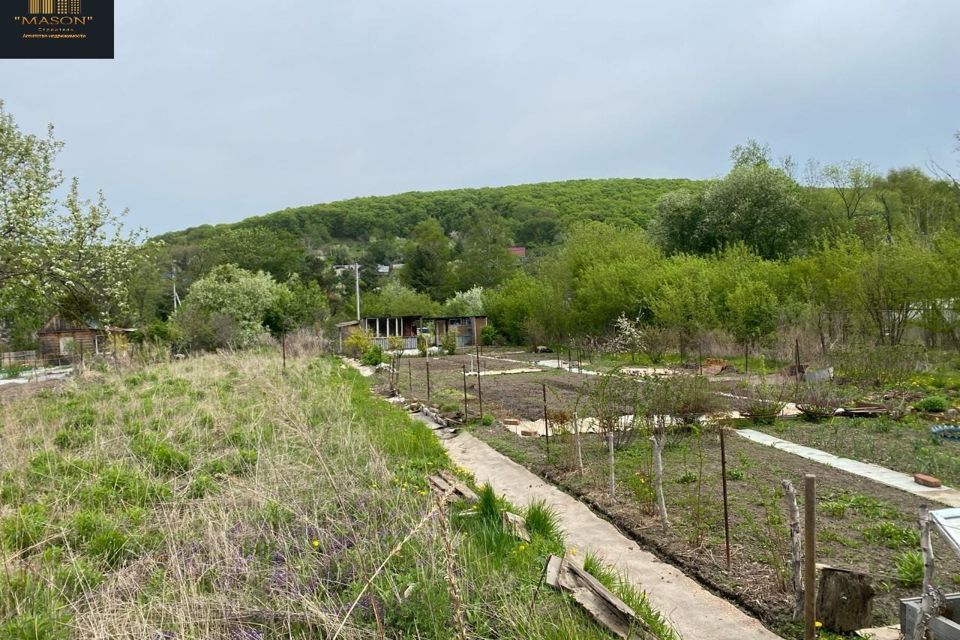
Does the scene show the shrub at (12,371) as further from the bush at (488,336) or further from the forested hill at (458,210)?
the forested hill at (458,210)

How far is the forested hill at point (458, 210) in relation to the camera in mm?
73312

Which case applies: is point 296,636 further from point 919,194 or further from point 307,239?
point 307,239

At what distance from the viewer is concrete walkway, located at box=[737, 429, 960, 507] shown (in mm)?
6504

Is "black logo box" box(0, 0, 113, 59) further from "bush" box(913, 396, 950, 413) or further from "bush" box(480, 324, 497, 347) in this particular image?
"bush" box(480, 324, 497, 347)

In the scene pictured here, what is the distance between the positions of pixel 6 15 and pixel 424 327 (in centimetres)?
3227

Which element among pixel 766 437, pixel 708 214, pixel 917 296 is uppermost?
pixel 708 214

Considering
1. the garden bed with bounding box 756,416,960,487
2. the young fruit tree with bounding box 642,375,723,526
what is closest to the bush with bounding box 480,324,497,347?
the garden bed with bounding box 756,416,960,487

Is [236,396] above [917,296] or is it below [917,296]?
below

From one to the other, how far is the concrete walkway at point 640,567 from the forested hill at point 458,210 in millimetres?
61953

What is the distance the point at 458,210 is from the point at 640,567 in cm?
7714

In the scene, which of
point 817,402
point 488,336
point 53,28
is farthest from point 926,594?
point 488,336

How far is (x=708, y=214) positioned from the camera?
35.2 m

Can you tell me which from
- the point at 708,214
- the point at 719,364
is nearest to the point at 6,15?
the point at 719,364

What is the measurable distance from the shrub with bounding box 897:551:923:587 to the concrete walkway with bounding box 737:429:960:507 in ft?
6.39
